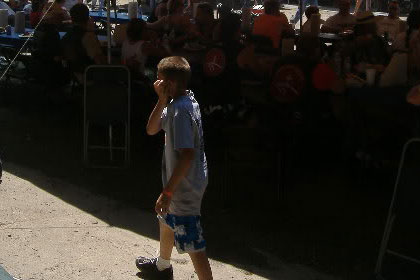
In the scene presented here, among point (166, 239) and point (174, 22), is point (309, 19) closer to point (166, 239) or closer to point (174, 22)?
point (174, 22)

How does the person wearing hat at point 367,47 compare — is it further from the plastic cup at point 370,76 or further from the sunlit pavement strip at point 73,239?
the sunlit pavement strip at point 73,239

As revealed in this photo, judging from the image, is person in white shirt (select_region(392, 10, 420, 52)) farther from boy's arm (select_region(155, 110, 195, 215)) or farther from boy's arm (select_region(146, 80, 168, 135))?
boy's arm (select_region(155, 110, 195, 215))

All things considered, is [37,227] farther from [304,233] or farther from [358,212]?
[358,212]

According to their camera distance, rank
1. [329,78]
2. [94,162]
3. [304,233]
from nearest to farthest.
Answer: [304,233], [329,78], [94,162]

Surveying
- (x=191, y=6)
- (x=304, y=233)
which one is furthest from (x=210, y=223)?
(x=191, y=6)

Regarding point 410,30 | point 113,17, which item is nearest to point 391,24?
point 410,30

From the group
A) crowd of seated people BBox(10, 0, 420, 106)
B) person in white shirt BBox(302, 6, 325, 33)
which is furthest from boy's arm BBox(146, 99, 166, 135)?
person in white shirt BBox(302, 6, 325, 33)

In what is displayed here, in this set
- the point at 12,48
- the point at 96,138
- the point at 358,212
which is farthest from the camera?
the point at 12,48

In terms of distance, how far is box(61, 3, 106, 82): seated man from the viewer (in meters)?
8.70

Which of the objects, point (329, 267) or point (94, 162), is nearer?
point (329, 267)

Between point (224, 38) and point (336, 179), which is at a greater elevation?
point (224, 38)

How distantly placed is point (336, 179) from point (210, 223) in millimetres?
1627

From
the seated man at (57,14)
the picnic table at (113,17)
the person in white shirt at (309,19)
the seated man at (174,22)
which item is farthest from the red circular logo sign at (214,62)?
the picnic table at (113,17)

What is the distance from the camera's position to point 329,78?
269 inches
